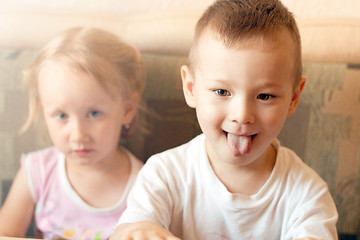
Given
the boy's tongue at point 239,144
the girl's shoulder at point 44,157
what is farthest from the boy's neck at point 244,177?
the girl's shoulder at point 44,157

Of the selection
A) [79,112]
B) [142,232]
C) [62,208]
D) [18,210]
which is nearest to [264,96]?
[142,232]

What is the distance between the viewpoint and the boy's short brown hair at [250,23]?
722 mm

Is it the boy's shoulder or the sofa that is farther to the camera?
the sofa

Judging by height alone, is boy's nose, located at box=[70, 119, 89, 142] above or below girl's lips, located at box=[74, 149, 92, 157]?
above

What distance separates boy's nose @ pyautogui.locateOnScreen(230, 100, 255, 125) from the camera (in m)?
0.73

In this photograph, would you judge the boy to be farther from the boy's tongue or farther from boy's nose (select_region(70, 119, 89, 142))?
boy's nose (select_region(70, 119, 89, 142))

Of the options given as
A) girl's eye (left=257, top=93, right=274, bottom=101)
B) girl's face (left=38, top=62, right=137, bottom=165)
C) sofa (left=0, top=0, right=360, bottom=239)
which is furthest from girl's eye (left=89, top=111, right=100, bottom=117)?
girl's eye (left=257, top=93, right=274, bottom=101)

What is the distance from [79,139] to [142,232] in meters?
0.32

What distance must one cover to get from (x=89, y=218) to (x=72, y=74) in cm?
37

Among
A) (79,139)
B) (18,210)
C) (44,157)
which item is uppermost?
(79,139)

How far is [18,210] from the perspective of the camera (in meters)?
1.07

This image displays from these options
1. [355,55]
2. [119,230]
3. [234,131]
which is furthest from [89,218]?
[355,55]

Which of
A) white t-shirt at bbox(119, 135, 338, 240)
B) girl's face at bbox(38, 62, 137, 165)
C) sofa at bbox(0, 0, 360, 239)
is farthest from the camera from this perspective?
sofa at bbox(0, 0, 360, 239)

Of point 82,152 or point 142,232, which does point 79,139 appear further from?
point 142,232
